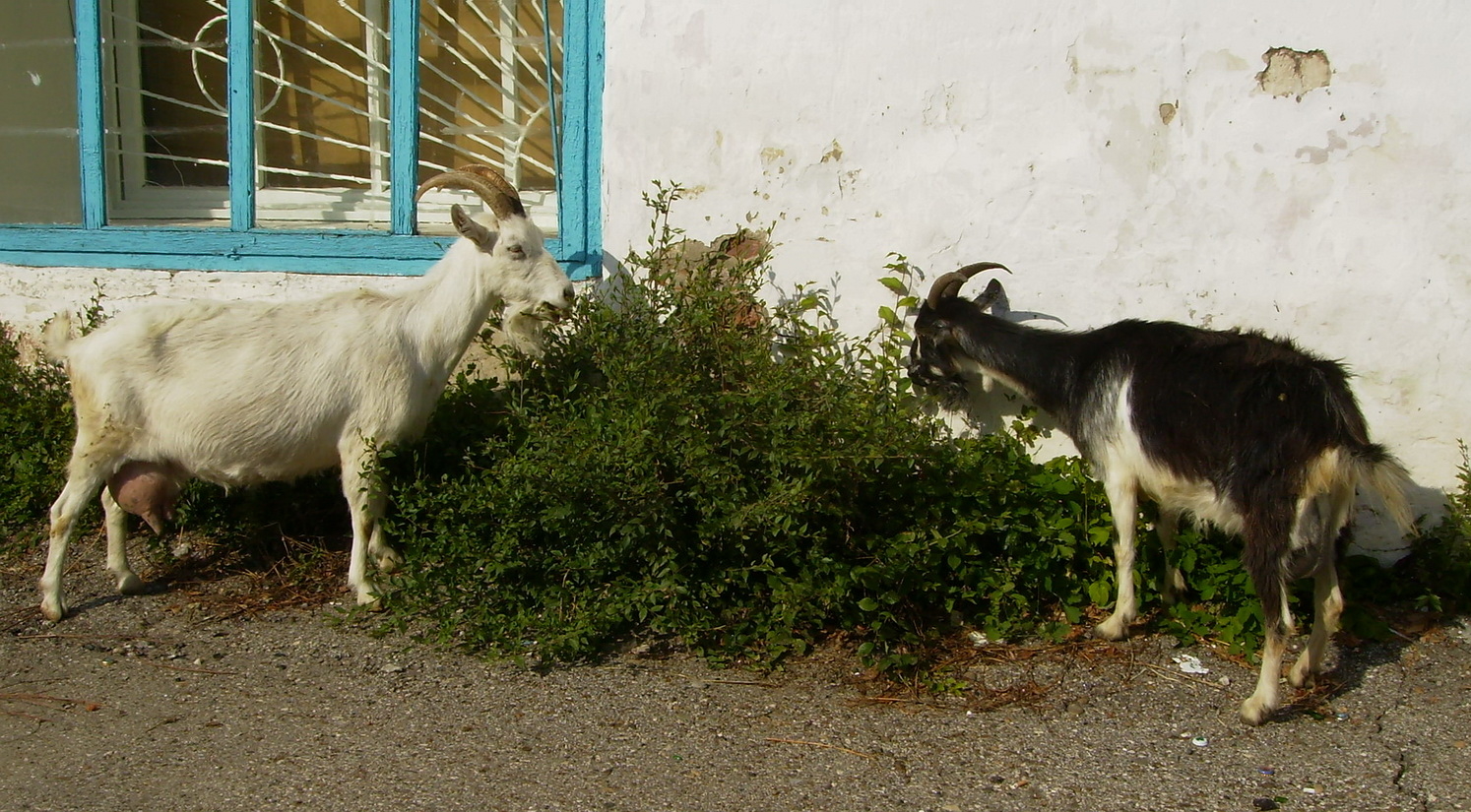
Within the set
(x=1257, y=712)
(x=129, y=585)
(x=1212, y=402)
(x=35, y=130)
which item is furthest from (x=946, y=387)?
(x=35, y=130)

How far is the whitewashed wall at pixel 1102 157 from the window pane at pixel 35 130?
11.3 feet

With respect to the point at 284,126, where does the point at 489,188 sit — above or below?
below

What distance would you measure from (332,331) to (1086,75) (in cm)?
308

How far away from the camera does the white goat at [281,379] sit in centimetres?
420

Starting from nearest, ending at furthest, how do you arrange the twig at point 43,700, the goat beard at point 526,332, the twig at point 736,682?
1. the twig at point 43,700
2. the twig at point 736,682
3. the goat beard at point 526,332

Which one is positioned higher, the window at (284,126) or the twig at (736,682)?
the window at (284,126)

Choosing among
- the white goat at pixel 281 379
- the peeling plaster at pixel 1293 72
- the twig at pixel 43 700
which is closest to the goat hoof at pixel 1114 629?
the peeling plaster at pixel 1293 72

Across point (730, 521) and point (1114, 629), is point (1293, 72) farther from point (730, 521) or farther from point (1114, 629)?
point (730, 521)

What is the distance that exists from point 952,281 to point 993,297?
0.24 m

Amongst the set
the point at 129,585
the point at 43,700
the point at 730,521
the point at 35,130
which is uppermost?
the point at 35,130

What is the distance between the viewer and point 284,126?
615 cm

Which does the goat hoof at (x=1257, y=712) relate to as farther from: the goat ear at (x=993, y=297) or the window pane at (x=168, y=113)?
the window pane at (x=168, y=113)

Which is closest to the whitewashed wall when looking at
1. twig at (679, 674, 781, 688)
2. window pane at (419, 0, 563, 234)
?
window pane at (419, 0, 563, 234)

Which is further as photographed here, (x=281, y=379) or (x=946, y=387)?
(x=946, y=387)
